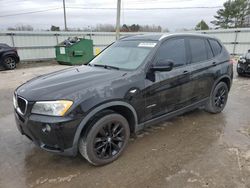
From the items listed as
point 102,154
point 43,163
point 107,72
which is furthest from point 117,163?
point 107,72

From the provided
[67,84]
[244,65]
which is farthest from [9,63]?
[244,65]

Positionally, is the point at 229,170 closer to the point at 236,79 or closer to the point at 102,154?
the point at 102,154

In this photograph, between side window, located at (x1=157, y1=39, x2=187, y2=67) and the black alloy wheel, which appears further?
side window, located at (x1=157, y1=39, x2=187, y2=67)

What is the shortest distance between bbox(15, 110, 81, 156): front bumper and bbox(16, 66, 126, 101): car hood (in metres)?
0.25

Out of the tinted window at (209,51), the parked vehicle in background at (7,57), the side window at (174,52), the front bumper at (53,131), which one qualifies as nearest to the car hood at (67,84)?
the front bumper at (53,131)

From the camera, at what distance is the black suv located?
8.48 feet

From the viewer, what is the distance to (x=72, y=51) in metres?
13.1

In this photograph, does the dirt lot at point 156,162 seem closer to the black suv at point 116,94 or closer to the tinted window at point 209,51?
the black suv at point 116,94

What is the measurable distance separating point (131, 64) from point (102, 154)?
1.40 metres

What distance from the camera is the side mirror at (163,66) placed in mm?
3169

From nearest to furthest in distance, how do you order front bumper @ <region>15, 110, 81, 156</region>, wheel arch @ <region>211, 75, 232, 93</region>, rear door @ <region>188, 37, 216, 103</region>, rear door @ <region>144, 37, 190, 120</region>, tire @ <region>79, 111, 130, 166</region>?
front bumper @ <region>15, 110, 81, 156</region>
tire @ <region>79, 111, 130, 166</region>
rear door @ <region>144, 37, 190, 120</region>
rear door @ <region>188, 37, 216, 103</region>
wheel arch @ <region>211, 75, 232, 93</region>

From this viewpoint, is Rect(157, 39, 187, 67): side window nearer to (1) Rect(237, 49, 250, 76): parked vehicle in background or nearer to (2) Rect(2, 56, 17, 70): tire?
(1) Rect(237, 49, 250, 76): parked vehicle in background

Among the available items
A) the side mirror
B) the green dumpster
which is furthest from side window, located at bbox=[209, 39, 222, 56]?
the green dumpster

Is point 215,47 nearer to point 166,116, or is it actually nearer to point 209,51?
point 209,51
